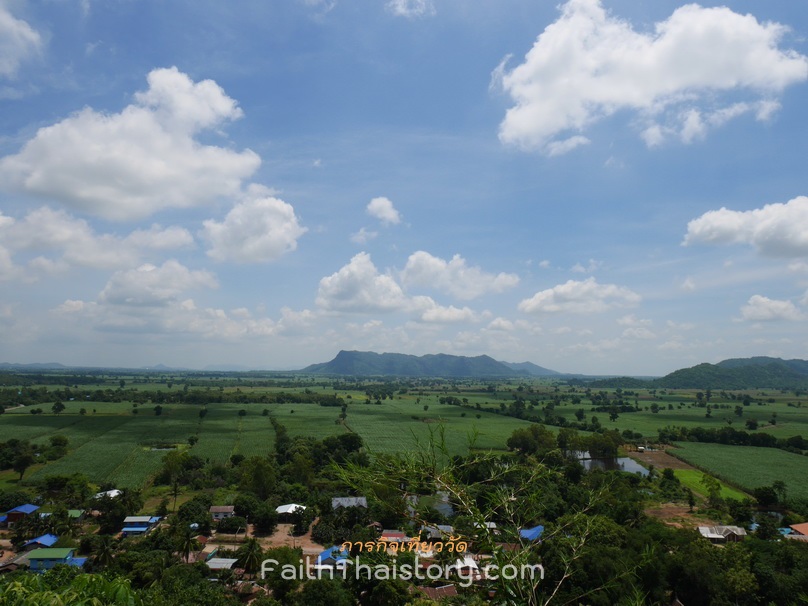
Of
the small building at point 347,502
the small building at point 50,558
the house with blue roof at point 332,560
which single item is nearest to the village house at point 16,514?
the small building at point 50,558

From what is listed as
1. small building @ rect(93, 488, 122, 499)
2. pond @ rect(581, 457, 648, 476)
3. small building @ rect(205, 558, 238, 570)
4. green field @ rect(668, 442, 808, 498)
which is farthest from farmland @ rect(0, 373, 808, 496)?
small building @ rect(205, 558, 238, 570)

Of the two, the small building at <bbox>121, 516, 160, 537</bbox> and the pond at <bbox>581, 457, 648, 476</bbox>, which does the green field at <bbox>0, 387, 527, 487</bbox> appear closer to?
the pond at <bbox>581, 457, 648, 476</bbox>

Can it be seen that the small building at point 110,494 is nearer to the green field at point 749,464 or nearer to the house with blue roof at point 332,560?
the house with blue roof at point 332,560

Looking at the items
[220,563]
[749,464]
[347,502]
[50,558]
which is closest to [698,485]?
[749,464]

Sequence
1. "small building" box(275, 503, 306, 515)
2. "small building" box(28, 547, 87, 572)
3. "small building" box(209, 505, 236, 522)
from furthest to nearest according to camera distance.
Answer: "small building" box(275, 503, 306, 515), "small building" box(209, 505, 236, 522), "small building" box(28, 547, 87, 572)

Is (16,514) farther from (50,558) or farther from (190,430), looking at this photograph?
(190,430)

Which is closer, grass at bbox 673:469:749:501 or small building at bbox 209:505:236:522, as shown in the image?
small building at bbox 209:505:236:522

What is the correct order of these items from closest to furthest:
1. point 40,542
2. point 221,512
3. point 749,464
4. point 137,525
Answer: point 40,542
point 137,525
point 221,512
point 749,464
